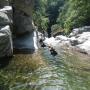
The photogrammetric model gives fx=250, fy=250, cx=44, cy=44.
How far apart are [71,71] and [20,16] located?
15.8 metres

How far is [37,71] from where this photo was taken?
21344 mm

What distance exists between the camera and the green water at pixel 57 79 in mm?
17516

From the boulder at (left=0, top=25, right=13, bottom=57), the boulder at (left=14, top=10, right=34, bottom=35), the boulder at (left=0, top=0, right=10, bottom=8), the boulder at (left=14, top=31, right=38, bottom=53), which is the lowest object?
the boulder at (left=14, top=31, right=38, bottom=53)

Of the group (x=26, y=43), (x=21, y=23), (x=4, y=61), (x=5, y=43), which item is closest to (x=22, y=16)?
(x=21, y=23)

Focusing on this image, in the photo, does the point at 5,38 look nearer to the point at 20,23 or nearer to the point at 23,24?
the point at 20,23

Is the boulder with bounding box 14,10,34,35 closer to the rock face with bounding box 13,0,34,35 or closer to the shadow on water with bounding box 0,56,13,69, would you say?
the rock face with bounding box 13,0,34,35

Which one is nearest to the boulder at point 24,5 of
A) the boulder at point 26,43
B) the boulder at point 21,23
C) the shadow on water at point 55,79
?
the boulder at point 21,23

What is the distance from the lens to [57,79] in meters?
19.7

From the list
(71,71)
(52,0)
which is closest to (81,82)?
(71,71)

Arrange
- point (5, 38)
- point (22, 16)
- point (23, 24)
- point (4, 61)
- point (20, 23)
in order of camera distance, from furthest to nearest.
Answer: point (22, 16), point (23, 24), point (20, 23), point (5, 38), point (4, 61)

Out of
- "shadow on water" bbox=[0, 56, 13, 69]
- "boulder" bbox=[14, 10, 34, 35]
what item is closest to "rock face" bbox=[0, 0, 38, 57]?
"boulder" bbox=[14, 10, 34, 35]

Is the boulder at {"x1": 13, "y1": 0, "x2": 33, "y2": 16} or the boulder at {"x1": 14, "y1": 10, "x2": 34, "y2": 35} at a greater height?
the boulder at {"x1": 13, "y1": 0, "x2": 33, "y2": 16}

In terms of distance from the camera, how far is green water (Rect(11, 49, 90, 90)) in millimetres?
17516

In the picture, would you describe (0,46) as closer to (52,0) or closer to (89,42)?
(89,42)
